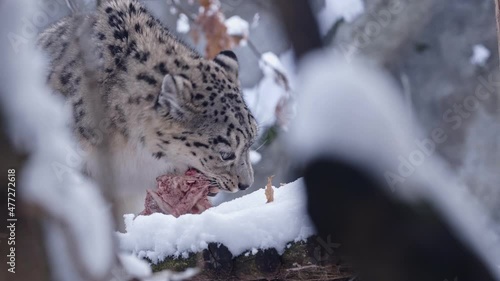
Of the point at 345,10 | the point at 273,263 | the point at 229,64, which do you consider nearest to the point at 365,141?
the point at 273,263

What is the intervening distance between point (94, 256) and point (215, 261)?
54cm

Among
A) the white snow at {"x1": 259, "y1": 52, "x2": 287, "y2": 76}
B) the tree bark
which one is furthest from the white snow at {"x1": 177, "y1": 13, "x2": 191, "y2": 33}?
the tree bark

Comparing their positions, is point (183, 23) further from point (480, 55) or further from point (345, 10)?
point (480, 55)

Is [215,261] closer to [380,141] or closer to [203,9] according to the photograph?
[380,141]

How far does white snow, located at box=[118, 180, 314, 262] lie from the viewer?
65.2 inches

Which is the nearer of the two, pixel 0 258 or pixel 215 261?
pixel 0 258

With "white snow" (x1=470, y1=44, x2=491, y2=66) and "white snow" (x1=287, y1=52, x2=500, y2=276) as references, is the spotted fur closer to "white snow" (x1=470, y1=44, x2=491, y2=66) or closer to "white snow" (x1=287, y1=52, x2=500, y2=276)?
"white snow" (x1=287, y1=52, x2=500, y2=276)

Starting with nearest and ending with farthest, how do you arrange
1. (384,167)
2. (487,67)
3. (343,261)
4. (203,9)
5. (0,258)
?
(0,258), (343,261), (384,167), (487,67), (203,9)

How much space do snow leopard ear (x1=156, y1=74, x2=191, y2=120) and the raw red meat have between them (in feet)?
1.15

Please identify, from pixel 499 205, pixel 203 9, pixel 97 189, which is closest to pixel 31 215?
pixel 97 189

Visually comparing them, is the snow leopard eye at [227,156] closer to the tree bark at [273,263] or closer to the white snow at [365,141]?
the white snow at [365,141]

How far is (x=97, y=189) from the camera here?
4.42 ft

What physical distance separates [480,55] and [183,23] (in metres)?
1.75

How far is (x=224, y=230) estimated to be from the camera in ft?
5.52
